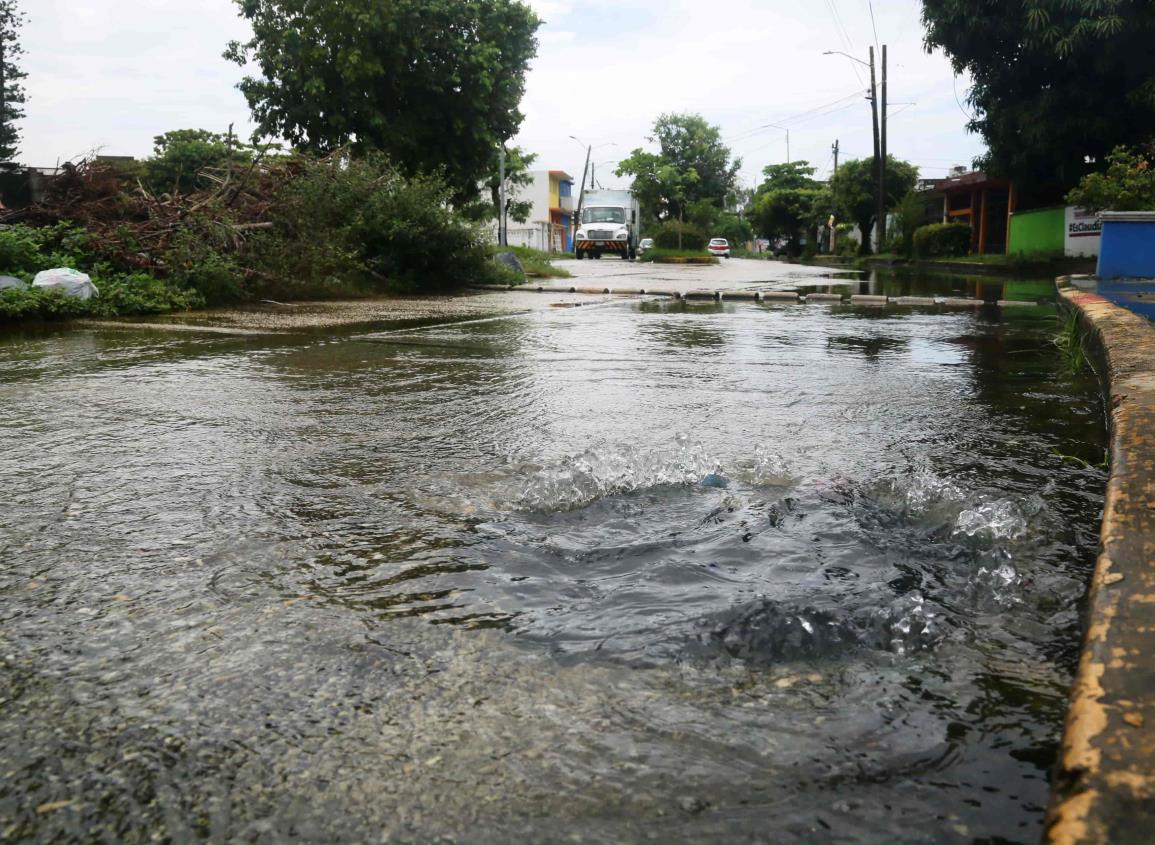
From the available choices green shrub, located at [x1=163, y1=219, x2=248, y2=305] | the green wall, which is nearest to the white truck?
the green wall

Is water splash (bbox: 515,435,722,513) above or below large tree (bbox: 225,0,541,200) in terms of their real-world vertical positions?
below

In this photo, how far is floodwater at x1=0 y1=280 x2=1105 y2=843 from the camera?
1.47 m

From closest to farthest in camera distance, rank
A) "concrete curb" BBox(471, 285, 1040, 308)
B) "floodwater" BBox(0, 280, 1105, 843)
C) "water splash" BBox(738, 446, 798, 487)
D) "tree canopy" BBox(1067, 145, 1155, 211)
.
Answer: "floodwater" BBox(0, 280, 1105, 843), "water splash" BBox(738, 446, 798, 487), "concrete curb" BBox(471, 285, 1040, 308), "tree canopy" BBox(1067, 145, 1155, 211)

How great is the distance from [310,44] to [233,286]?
1410 centimetres

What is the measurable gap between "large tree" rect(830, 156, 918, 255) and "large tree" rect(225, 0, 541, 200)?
75.2 feet

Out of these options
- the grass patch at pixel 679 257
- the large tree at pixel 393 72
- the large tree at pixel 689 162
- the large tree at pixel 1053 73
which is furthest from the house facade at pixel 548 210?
the large tree at pixel 1053 73

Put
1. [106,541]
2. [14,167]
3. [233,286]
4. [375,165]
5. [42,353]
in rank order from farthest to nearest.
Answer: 1. [375,165]
2. [14,167]
3. [233,286]
4. [42,353]
5. [106,541]

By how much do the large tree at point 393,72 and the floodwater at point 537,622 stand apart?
64.0ft

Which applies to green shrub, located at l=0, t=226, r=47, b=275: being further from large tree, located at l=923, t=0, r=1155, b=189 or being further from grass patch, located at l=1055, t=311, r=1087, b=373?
large tree, located at l=923, t=0, r=1155, b=189

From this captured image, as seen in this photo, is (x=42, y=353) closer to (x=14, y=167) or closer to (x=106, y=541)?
(x=106, y=541)

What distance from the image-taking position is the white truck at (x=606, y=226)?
42750 millimetres

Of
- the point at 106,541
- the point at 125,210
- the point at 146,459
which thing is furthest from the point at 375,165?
the point at 106,541

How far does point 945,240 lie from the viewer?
3394 cm

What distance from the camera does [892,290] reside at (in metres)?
16.5
